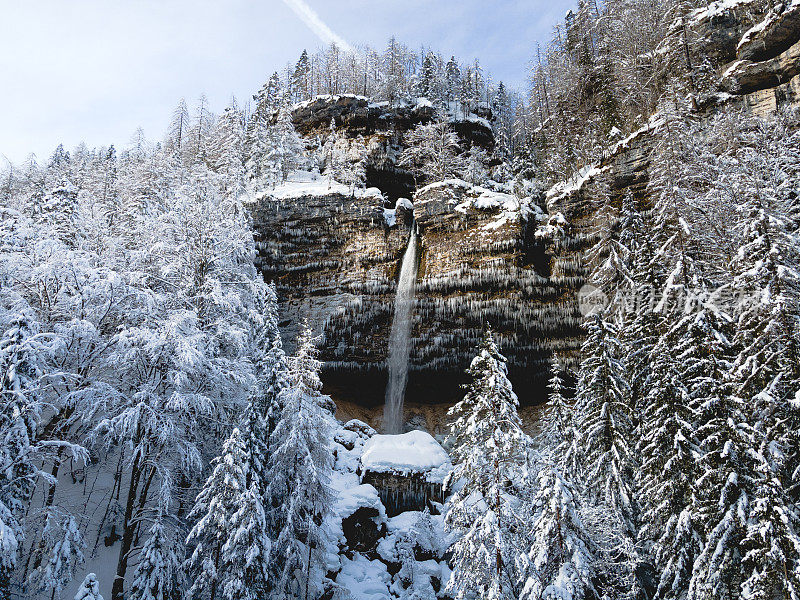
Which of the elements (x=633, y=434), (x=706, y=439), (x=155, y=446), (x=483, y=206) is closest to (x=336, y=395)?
(x=483, y=206)

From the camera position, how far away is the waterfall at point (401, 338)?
3075cm

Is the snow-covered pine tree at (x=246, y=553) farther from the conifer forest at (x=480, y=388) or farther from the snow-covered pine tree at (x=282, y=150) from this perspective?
the snow-covered pine tree at (x=282, y=150)

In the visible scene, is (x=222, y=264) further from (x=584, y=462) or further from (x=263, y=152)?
(x=263, y=152)

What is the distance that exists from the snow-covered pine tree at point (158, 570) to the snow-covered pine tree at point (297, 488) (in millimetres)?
2807

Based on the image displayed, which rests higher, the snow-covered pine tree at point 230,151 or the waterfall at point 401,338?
the snow-covered pine tree at point 230,151

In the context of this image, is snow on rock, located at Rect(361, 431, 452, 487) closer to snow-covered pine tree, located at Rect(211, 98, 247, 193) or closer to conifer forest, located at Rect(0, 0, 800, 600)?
conifer forest, located at Rect(0, 0, 800, 600)

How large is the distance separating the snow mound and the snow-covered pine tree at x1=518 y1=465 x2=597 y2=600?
35.8 ft

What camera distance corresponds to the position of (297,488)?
47.7ft

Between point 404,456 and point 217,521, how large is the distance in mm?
11354

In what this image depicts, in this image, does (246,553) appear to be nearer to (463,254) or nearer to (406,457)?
(406,457)

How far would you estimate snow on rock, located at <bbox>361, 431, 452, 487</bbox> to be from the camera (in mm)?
21859

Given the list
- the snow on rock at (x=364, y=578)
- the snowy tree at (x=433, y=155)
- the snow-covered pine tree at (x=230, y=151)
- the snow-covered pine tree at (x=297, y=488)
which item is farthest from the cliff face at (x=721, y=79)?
the snow-covered pine tree at (x=230, y=151)

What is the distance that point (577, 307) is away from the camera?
26.4 metres

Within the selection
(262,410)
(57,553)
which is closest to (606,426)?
(262,410)
